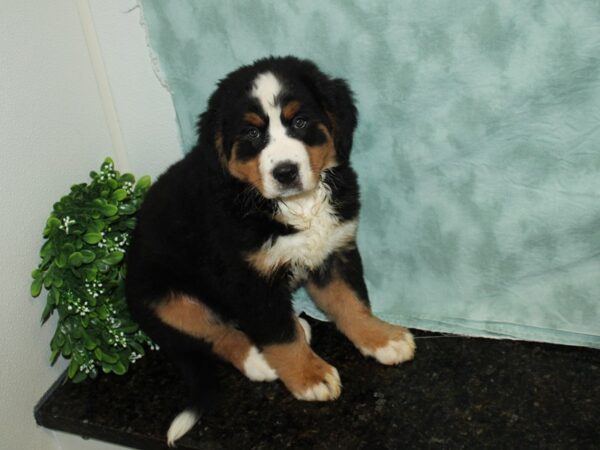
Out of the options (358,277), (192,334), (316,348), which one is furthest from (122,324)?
(358,277)

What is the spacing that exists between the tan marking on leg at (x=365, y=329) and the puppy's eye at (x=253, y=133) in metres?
0.74

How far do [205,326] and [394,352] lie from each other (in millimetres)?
761

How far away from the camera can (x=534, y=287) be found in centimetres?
271

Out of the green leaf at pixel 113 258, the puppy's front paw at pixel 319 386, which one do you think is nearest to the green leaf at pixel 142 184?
the green leaf at pixel 113 258

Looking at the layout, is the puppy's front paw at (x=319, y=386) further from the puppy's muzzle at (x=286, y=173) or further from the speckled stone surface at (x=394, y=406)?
the puppy's muzzle at (x=286, y=173)

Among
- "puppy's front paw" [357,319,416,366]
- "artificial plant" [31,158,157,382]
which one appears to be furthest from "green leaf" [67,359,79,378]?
"puppy's front paw" [357,319,416,366]

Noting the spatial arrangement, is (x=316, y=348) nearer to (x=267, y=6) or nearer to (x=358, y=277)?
(x=358, y=277)

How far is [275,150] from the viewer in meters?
2.23

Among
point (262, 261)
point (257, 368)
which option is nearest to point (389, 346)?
point (257, 368)

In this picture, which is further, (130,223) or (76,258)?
(130,223)

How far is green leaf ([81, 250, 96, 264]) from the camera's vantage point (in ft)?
8.94

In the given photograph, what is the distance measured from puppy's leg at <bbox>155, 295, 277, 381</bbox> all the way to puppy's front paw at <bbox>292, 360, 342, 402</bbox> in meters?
0.19

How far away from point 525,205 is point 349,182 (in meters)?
0.67

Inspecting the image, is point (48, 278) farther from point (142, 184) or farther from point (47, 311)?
point (142, 184)
